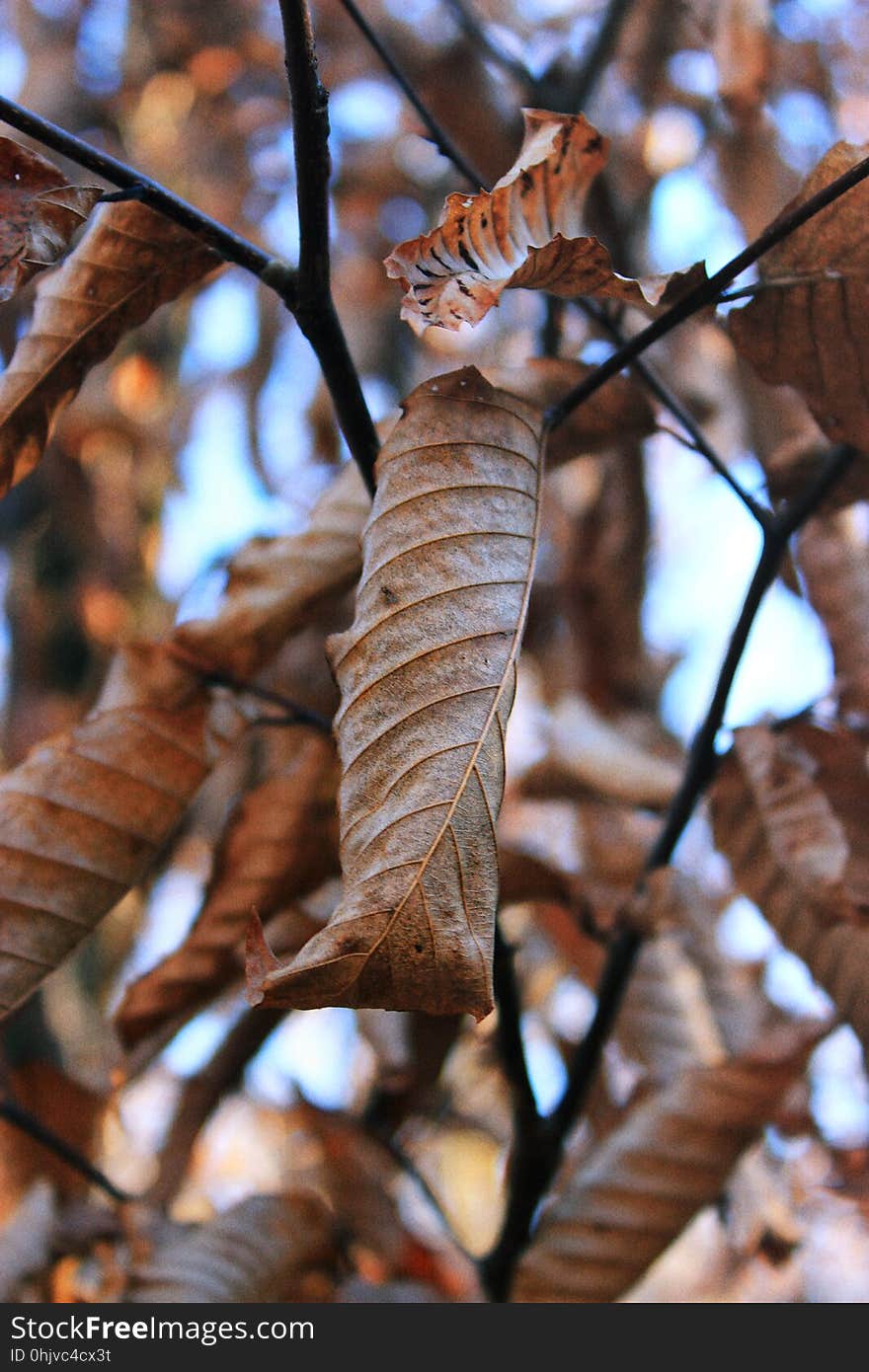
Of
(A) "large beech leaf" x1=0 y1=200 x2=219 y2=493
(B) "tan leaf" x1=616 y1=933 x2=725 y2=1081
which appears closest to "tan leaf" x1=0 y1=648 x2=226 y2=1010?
(A) "large beech leaf" x1=0 y1=200 x2=219 y2=493

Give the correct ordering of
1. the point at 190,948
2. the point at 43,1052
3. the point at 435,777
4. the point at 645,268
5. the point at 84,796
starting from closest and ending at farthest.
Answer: the point at 435,777
the point at 84,796
the point at 190,948
the point at 43,1052
the point at 645,268

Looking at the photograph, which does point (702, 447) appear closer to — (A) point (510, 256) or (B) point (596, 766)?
(A) point (510, 256)

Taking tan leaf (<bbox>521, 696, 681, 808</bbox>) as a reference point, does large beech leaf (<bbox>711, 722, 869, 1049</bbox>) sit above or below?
below

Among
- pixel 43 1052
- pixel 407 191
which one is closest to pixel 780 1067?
pixel 43 1052

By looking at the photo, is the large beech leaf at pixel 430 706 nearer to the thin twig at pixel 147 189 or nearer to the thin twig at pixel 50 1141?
the thin twig at pixel 147 189

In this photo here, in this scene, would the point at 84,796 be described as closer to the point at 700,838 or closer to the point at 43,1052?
the point at 43,1052

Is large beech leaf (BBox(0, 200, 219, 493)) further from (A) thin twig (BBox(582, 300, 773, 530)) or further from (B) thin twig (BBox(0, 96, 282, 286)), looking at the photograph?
(A) thin twig (BBox(582, 300, 773, 530))

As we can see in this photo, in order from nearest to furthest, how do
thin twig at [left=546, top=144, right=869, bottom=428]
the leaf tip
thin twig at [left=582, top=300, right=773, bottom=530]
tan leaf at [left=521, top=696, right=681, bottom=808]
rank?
1. the leaf tip
2. thin twig at [left=546, top=144, right=869, bottom=428]
3. thin twig at [left=582, top=300, right=773, bottom=530]
4. tan leaf at [left=521, top=696, right=681, bottom=808]
